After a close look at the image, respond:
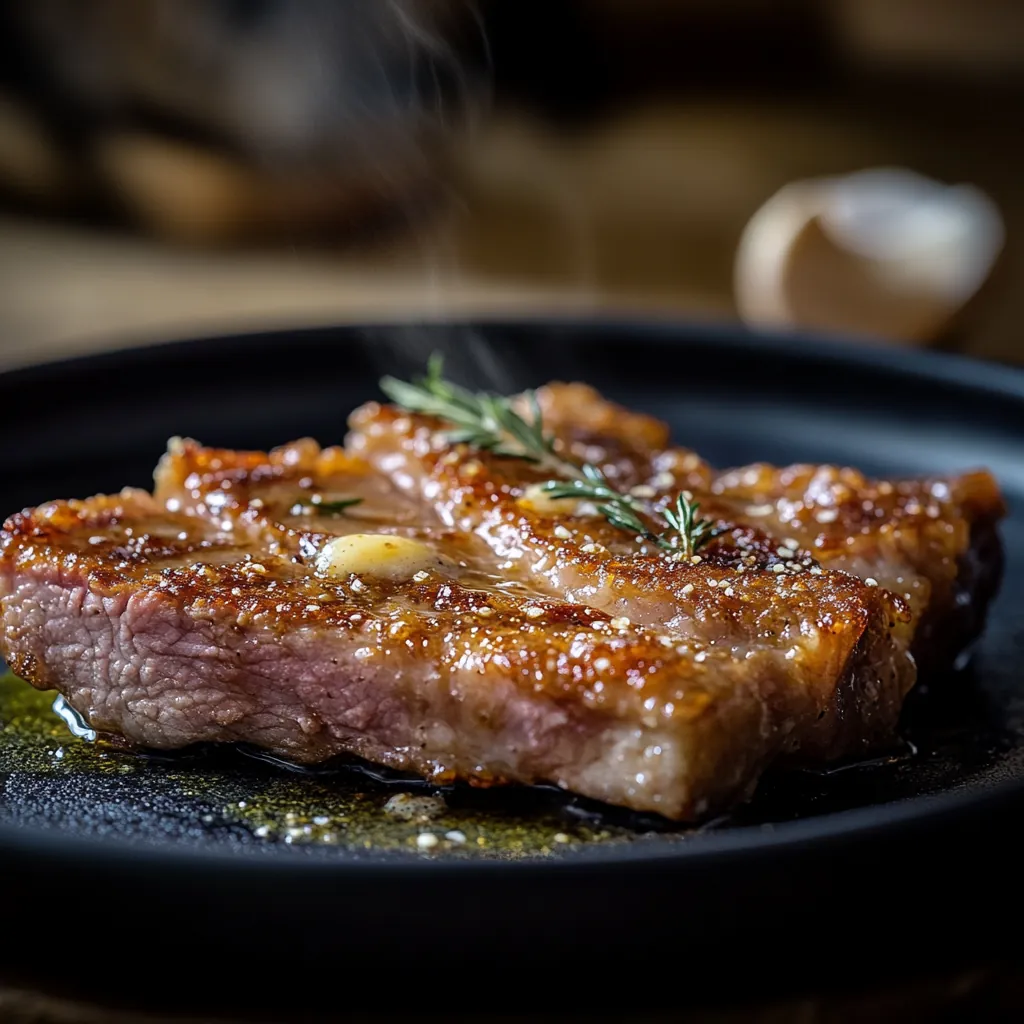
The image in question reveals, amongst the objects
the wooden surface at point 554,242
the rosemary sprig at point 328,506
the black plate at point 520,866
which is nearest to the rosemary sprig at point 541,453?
the rosemary sprig at point 328,506

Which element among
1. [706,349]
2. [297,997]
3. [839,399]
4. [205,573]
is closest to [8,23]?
[706,349]

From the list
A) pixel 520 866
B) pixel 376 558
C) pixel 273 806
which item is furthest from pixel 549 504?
pixel 520 866

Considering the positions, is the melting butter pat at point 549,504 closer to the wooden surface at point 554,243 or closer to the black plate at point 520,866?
the black plate at point 520,866

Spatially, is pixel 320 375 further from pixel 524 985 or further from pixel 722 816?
pixel 524 985

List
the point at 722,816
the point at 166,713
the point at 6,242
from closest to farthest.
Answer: the point at 722,816, the point at 166,713, the point at 6,242

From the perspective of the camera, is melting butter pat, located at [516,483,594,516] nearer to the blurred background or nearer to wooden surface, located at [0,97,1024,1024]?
wooden surface, located at [0,97,1024,1024]

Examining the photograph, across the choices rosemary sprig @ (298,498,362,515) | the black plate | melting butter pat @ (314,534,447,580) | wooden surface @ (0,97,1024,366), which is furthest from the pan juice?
wooden surface @ (0,97,1024,366)

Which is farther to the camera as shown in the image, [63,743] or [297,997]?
[63,743]
